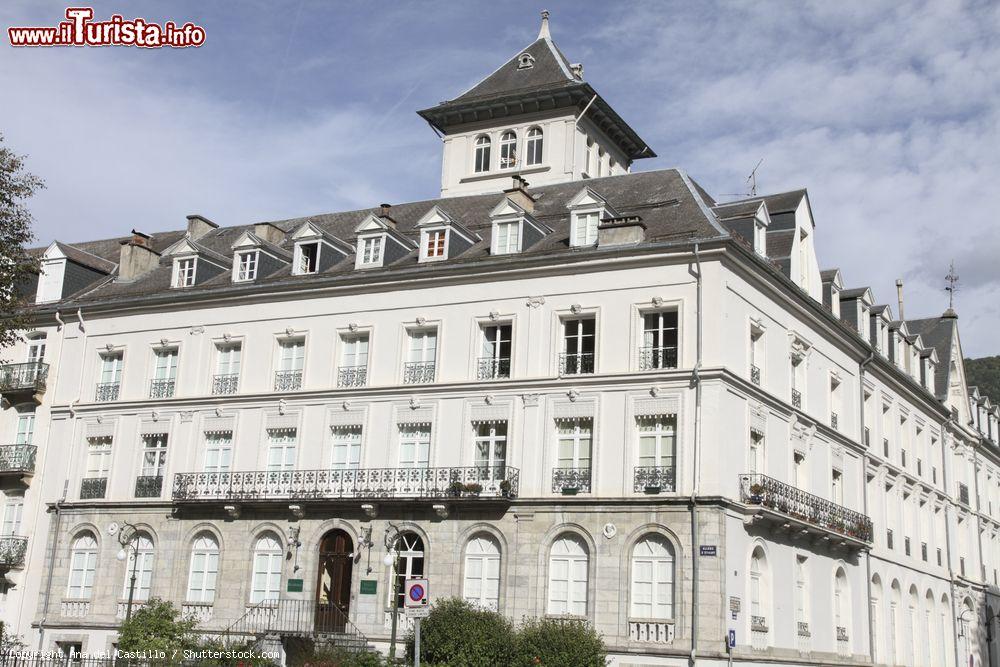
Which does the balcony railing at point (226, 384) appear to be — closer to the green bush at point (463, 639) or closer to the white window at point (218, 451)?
the white window at point (218, 451)

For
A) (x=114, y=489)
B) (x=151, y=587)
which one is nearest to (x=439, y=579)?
(x=151, y=587)

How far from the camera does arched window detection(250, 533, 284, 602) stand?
36.6 metres

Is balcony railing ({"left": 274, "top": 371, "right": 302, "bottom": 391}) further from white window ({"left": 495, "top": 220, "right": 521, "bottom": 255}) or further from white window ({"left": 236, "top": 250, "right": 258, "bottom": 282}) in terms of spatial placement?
white window ({"left": 495, "top": 220, "right": 521, "bottom": 255})

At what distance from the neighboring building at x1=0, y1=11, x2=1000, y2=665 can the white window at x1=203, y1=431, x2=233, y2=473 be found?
134mm

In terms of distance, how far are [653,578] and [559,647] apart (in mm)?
3366

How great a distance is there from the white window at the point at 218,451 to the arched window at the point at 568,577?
11548 mm

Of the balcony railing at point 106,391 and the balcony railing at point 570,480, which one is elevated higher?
the balcony railing at point 106,391

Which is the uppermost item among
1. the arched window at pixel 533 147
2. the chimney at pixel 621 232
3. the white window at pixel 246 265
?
the arched window at pixel 533 147

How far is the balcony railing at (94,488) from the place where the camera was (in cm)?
4041

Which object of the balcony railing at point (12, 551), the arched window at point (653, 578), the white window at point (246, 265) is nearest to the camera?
the arched window at point (653, 578)

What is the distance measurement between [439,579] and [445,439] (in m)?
3.90

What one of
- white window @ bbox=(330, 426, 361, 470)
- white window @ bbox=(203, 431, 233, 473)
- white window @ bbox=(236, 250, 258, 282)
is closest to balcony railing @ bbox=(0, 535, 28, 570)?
white window @ bbox=(203, 431, 233, 473)

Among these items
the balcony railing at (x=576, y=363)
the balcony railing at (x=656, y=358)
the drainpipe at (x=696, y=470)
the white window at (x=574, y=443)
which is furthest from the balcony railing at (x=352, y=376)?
the drainpipe at (x=696, y=470)

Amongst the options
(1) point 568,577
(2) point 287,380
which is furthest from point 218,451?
(1) point 568,577
